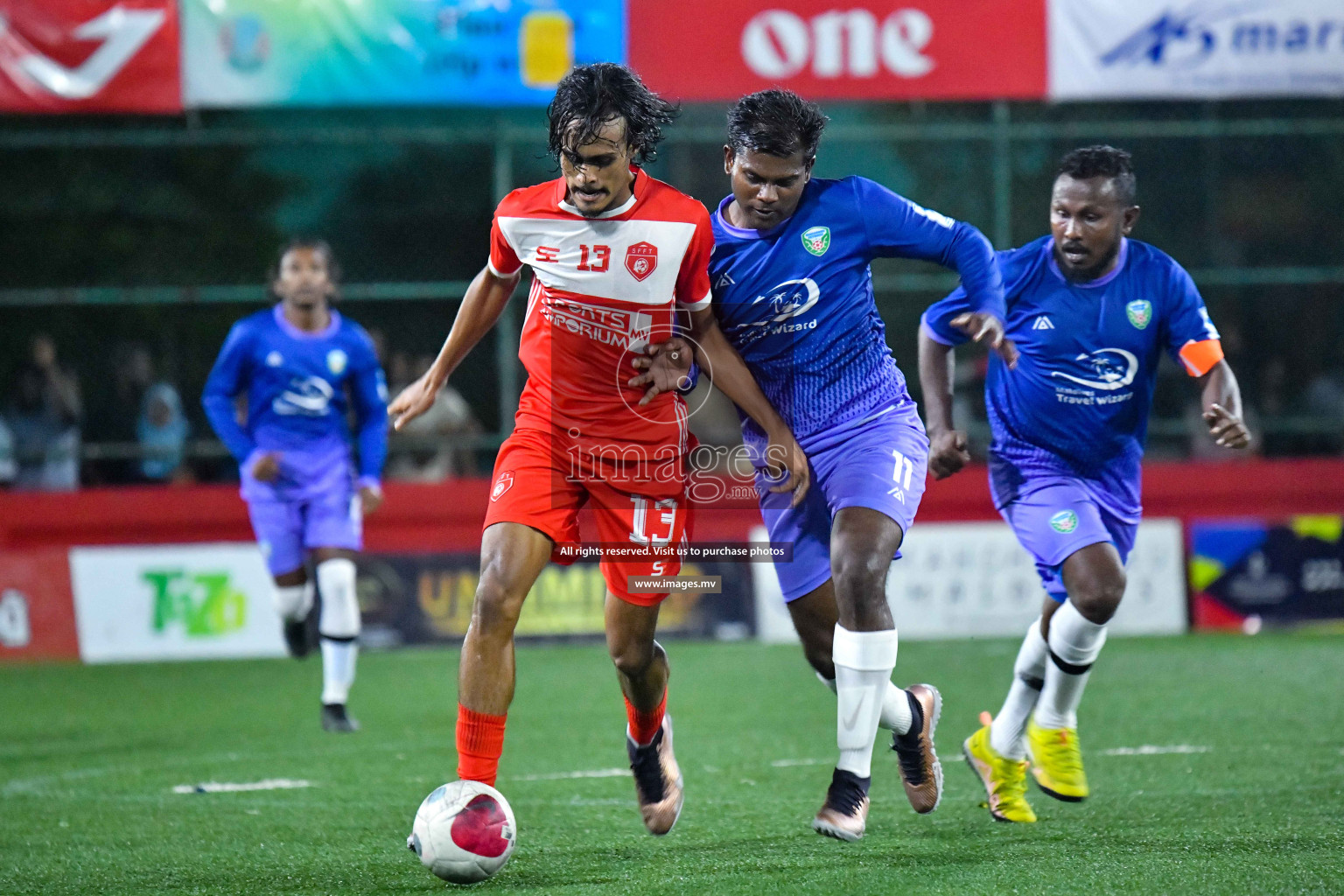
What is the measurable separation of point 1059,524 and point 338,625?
423 centimetres

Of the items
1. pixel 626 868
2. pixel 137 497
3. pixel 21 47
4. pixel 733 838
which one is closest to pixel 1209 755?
pixel 733 838

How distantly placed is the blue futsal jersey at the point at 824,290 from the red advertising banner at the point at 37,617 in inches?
332

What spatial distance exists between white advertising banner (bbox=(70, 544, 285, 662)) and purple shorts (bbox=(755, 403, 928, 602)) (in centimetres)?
758

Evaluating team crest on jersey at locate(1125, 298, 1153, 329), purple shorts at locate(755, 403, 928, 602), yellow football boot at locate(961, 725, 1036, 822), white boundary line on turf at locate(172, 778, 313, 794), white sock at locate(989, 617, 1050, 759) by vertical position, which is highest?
team crest on jersey at locate(1125, 298, 1153, 329)

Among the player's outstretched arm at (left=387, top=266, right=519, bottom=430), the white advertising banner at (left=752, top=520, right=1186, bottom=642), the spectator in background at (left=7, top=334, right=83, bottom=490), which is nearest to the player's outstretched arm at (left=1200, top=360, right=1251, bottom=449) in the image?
the player's outstretched arm at (left=387, top=266, right=519, bottom=430)

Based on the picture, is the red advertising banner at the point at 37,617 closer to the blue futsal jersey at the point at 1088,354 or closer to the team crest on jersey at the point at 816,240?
the blue futsal jersey at the point at 1088,354

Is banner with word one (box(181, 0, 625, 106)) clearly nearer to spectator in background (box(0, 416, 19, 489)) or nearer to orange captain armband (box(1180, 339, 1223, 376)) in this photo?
spectator in background (box(0, 416, 19, 489))

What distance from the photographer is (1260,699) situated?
8703mm

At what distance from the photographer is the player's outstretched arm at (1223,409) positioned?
5363mm

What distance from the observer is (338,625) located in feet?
28.2

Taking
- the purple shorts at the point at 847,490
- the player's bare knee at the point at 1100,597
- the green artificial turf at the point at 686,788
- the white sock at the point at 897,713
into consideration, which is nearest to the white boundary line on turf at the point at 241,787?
the green artificial turf at the point at 686,788

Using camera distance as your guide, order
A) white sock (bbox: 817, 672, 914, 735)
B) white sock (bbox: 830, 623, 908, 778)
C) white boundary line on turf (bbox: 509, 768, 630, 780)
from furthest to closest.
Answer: white boundary line on turf (bbox: 509, 768, 630, 780) → white sock (bbox: 817, 672, 914, 735) → white sock (bbox: 830, 623, 908, 778)

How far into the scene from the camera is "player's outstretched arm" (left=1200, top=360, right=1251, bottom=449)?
5363 millimetres

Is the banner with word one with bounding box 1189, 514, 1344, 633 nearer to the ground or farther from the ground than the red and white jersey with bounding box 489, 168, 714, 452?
nearer to the ground
